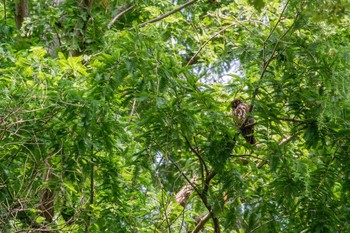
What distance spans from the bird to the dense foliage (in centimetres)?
7

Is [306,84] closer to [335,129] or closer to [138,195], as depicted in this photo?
[335,129]

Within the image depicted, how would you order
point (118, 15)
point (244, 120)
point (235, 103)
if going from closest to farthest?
point (244, 120), point (235, 103), point (118, 15)

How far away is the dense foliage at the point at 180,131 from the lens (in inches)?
197

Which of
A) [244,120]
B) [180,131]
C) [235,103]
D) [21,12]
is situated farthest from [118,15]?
[180,131]

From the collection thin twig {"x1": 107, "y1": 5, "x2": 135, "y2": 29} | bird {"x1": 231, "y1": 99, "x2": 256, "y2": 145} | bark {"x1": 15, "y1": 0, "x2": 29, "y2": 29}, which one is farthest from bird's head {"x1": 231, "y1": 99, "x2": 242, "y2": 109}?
bark {"x1": 15, "y1": 0, "x2": 29, "y2": 29}

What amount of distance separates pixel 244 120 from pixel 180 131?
0.53 m

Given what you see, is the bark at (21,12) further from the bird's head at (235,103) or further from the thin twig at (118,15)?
the bird's head at (235,103)

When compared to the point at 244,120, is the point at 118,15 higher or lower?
higher

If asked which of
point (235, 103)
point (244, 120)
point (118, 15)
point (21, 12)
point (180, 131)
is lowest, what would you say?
point (180, 131)

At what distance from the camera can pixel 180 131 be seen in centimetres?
510

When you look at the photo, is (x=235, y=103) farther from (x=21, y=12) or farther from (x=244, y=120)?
(x=21, y=12)

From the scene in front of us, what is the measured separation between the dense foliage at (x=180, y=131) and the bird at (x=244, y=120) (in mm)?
68

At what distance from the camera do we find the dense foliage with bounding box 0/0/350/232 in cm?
500

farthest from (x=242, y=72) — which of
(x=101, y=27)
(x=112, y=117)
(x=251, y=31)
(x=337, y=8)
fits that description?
(x=337, y=8)
